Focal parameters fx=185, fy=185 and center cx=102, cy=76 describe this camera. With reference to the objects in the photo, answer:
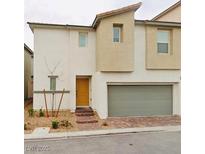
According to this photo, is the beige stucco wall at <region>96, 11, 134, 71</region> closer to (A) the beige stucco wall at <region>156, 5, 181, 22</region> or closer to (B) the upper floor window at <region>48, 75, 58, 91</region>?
(B) the upper floor window at <region>48, 75, 58, 91</region>

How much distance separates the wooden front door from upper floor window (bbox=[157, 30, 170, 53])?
5.65 metres

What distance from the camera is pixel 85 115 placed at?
12.1m

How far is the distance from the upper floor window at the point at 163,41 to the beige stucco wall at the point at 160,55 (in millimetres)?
256

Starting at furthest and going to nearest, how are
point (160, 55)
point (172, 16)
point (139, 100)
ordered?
1. point (172, 16)
2. point (139, 100)
3. point (160, 55)

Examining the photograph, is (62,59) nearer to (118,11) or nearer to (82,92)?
(82,92)

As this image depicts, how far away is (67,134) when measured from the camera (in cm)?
830

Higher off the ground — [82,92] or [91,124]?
[82,92]

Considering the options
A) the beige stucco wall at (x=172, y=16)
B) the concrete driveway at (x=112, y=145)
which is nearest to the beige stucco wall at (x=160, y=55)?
the beige stucco wall at (x=172, y=16)

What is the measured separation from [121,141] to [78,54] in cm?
726

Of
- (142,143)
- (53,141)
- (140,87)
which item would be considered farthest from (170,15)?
(53,141)

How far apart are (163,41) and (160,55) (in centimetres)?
105

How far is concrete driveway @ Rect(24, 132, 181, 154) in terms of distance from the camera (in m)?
6.17

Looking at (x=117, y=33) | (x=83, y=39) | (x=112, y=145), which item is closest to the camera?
(x=112, y=145)

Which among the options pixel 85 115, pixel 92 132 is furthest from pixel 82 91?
pixel 92 132
